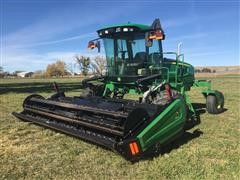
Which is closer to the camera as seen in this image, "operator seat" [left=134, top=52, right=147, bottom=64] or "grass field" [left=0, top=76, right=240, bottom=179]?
"grass field" [left=0, top=76, right=240, bottom=179]

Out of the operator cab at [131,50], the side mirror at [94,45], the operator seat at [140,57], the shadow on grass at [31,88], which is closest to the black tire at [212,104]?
the operator cab at [131,50]

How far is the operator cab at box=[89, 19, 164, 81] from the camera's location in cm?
884

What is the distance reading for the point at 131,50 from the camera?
9.15 metres

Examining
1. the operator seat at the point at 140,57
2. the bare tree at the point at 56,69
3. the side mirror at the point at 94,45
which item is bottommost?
the bare tree at the point at 56,69

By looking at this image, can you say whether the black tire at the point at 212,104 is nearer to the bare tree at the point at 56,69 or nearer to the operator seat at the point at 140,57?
the operator seat at the point at 140,57

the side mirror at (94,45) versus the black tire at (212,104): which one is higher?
the side mirror at (94,45)

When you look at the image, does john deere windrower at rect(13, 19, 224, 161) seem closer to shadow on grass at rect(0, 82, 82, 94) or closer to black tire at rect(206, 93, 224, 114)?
black tire at rect(206, 93, 224, 114)

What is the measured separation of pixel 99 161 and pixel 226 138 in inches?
125

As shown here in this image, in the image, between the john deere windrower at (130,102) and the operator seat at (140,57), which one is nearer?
the john deere windrower at (130,102)

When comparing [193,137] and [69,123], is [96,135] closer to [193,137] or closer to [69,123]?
[69,123]

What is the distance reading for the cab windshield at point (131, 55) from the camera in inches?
353

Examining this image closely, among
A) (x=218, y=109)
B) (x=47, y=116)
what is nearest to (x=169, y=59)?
(x=218, y=109)

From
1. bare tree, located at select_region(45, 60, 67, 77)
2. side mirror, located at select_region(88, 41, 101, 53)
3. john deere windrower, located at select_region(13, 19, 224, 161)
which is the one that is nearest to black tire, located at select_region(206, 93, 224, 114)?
john deere windrower, located at select_region(13, 19, 224, 161)

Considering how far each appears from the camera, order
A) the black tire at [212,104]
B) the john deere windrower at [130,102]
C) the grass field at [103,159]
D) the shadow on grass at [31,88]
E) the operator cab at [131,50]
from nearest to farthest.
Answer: the grass field at [103,159] < the john deere windrower at [130,102] < the operator cab at [131,50] < the black tire at [212,104] < the shadow on grass at [31,88]
